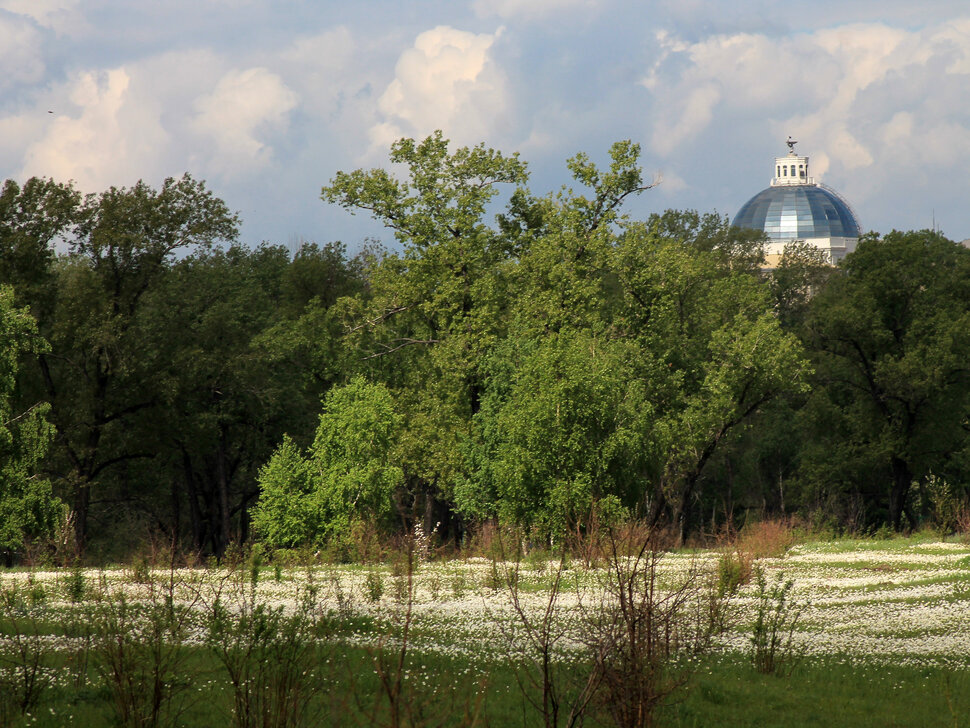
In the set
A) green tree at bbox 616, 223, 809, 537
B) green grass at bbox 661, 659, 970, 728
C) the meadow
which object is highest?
green tree at bbox 616, 223, 809, 537

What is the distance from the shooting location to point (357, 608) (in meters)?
20.0

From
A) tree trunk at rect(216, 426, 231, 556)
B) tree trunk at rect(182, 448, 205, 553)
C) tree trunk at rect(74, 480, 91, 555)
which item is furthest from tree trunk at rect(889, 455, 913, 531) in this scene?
tree trunk at rect(74, 480, 91, 555)

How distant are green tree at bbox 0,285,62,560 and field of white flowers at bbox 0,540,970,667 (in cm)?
689

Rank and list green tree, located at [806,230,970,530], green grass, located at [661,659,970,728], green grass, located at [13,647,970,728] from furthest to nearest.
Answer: green tree, located at [806,230,970,530], green grass, located at [661,659,970,728], green grass, located at [13,647,970,728]

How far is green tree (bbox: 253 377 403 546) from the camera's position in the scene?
130 ft

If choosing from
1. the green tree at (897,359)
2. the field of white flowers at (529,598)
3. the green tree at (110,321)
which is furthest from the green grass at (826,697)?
the green tree at (897,359)

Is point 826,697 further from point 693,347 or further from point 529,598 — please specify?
point 693,347

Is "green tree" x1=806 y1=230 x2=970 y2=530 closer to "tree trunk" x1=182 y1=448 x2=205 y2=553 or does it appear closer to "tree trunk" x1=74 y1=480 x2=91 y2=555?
"tree trunk" x1=182 y1=448 x2=205 y2=553

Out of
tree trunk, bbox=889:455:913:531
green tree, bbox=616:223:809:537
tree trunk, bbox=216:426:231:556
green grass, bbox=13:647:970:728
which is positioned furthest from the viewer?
tree trunk, bbox=889:455:913:531

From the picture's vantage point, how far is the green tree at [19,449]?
33.4 m

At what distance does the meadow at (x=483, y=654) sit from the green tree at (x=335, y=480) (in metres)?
13.8

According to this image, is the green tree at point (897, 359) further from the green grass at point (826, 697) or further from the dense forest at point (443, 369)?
the green grass at point (826, 697)

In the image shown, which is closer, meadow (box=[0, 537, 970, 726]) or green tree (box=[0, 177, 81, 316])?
meadow (box=[0, 537, 970, 726])

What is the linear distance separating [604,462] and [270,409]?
18.7 meters
